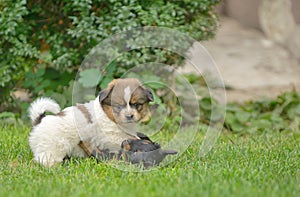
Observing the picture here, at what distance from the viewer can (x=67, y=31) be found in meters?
6.68

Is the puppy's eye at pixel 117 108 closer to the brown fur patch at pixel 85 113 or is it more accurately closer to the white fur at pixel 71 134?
the white fur at pixel 71 134

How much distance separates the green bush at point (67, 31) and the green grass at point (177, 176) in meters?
1.52

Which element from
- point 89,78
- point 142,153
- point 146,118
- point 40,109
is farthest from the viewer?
point 89,78

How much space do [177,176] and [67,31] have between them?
123 inches

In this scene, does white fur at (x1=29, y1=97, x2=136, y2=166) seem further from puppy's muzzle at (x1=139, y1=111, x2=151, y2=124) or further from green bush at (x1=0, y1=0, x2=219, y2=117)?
green bush at (x1=0, y1=0, x2=219, y2=117)

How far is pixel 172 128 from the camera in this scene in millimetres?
6418

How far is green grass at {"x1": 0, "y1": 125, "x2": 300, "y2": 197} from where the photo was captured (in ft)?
11.8

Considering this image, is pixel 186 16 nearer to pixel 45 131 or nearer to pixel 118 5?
pixel 118 5

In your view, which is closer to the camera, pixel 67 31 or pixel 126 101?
pixel 126 101

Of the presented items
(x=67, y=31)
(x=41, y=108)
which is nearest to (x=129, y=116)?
(x=41, y=108)

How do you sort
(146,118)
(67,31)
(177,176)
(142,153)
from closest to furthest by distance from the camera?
1. (177,176)
2. (142,153)
3. (146,118)
4. (67,31)

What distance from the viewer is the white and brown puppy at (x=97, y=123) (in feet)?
14.3

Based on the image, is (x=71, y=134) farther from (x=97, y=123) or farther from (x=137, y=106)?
(x=137, y=106)

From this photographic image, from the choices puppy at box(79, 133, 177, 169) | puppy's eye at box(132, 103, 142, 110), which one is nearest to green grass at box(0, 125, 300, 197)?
puppy at box(79, 133, 177, 169)
